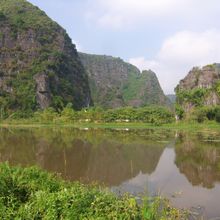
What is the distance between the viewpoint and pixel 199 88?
90125mm

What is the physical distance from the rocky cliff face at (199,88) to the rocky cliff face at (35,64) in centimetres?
3445

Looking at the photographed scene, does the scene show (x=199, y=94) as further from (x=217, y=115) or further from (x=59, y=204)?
(x=59, y=204)

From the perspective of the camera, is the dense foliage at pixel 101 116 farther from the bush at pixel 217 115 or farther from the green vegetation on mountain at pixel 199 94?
the bush at pixel 217 115

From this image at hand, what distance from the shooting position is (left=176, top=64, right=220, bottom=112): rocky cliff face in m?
A: 84.9

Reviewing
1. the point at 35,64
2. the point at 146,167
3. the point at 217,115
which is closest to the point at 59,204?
the point at 146,167

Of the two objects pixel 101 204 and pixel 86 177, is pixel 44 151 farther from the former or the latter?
pixel 101 204

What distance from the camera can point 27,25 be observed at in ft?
421

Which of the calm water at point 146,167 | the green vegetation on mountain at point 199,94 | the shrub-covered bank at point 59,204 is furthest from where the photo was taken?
the green vegetation on mountain at point 199,94

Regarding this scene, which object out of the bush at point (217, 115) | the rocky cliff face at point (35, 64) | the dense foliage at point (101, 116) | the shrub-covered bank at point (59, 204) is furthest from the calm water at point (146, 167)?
the rocky cliff face at point (35, 64)

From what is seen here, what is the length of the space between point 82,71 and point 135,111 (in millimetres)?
64711

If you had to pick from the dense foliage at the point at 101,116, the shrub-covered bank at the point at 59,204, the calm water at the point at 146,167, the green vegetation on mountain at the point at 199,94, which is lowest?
the calm water at the point at 146,167

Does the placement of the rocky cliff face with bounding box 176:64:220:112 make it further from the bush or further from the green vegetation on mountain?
the bush

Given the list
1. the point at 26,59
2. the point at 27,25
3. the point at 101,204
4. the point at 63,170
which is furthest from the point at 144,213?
the point at 27,25

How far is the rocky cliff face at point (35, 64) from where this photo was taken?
10831 cm
